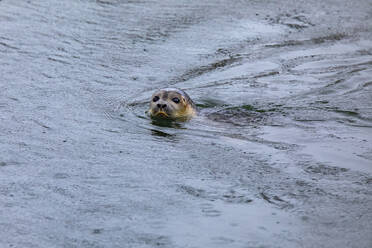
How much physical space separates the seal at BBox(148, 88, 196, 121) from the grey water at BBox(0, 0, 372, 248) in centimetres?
15

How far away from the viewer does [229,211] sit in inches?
219

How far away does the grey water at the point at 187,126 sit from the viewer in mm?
5375

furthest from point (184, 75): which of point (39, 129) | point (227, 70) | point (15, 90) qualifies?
point (39, 129)

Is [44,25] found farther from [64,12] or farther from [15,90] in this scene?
[15,90]

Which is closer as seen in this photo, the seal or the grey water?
the grey water

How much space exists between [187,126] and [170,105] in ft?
1.29

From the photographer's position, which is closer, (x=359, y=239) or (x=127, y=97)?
(x=359, y=239)

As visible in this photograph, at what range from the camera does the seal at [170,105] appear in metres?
8.55

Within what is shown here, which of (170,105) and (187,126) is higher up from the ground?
(170,105)

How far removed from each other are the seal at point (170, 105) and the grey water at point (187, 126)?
15 cm

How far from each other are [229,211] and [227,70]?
5256mm

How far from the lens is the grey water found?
17.6 ft

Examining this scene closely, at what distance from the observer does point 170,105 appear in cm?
852

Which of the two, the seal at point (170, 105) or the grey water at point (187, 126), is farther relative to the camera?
the seal at point (170, 105)
